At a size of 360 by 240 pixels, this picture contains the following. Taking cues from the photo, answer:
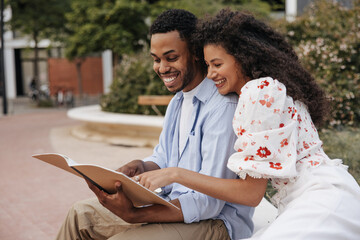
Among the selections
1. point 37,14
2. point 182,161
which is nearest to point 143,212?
point 182,161

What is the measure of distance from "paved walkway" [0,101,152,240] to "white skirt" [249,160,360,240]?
2.75m

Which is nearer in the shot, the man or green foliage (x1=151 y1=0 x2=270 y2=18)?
the man

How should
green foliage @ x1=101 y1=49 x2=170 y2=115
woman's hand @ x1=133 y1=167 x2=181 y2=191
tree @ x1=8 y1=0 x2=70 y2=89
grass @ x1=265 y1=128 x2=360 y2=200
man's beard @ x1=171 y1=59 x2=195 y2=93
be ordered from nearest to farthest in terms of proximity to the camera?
woman's hand @ x1=133 y1=167 x2=181 y2=191, man's beard @ x1=171 y1=59 x2=195 y2=93, grass @ x1=265 y1=128 x2=360 y2=200, green foliage @ x1=101 y1=49 x2=170 y2=115, tree @ x1=8 y1=0 x2=70 y2=89

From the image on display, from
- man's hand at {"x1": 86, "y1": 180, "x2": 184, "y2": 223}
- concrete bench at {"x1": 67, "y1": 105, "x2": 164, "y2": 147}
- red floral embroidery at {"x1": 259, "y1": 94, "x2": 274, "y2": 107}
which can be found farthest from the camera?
concrete bench at {"x1": 67, "y1": 105, "x2": 164, "y2": 147}

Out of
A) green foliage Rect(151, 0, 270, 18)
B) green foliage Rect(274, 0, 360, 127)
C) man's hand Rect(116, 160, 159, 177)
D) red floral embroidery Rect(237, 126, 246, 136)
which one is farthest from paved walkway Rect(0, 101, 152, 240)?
green foliage Rect(151, 0, 270, 18)

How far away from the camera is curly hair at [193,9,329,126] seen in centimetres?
174

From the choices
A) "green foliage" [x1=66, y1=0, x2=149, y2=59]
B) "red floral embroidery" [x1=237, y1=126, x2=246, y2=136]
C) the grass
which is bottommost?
the grass

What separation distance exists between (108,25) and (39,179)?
9244 mm

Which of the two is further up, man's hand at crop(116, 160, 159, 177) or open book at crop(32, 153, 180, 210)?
open book at crop(32, 153, 180, 210)

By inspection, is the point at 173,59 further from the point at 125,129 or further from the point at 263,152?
the point at 125,129

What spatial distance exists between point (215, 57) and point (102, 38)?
41.6 feet

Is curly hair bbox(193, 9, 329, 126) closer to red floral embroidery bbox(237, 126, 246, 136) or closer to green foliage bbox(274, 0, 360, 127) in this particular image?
red floral embroidery bbox(237, 126, 246, 136)

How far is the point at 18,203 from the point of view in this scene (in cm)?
470

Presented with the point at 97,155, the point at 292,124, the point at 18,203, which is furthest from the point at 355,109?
the point at 292,124
